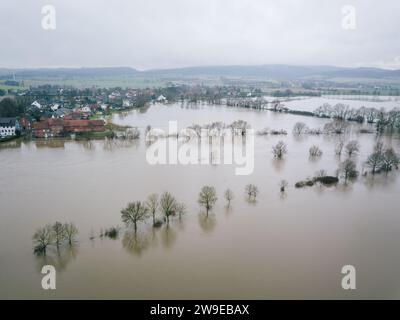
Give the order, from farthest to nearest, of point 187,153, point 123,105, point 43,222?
1. point 123,105
2. point 187,153
3. point 43,222

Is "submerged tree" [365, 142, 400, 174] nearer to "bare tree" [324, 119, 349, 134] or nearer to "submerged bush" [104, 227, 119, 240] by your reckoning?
"bare tree" [324, 119, 349, 134]

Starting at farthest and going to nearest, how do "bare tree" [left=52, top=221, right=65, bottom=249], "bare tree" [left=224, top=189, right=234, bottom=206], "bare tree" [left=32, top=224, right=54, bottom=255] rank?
"bare tree" [left=224, top=189, right=234, bottom=206] < "bare tree" [left=52, top=221, right=65, bottom=249] < "bare tree" [left=32, top=224, right=54, bottom=255]

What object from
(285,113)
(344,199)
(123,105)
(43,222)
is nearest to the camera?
(43,222)

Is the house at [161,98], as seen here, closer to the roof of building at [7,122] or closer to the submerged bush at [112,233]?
the roof of building at [7,122]

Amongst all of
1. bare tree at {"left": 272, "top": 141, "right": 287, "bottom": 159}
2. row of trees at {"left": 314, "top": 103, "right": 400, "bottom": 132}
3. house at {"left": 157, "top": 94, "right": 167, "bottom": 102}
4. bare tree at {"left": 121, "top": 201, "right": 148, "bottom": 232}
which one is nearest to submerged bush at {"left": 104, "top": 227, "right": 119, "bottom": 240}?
bare tree at {"left": 121, "top": 201, "right": 148, "bottom": 232}

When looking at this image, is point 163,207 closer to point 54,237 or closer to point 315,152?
point 54,237

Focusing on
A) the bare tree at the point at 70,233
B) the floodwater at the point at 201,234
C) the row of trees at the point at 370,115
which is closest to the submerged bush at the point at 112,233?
the floodwater at the point at 201,234
